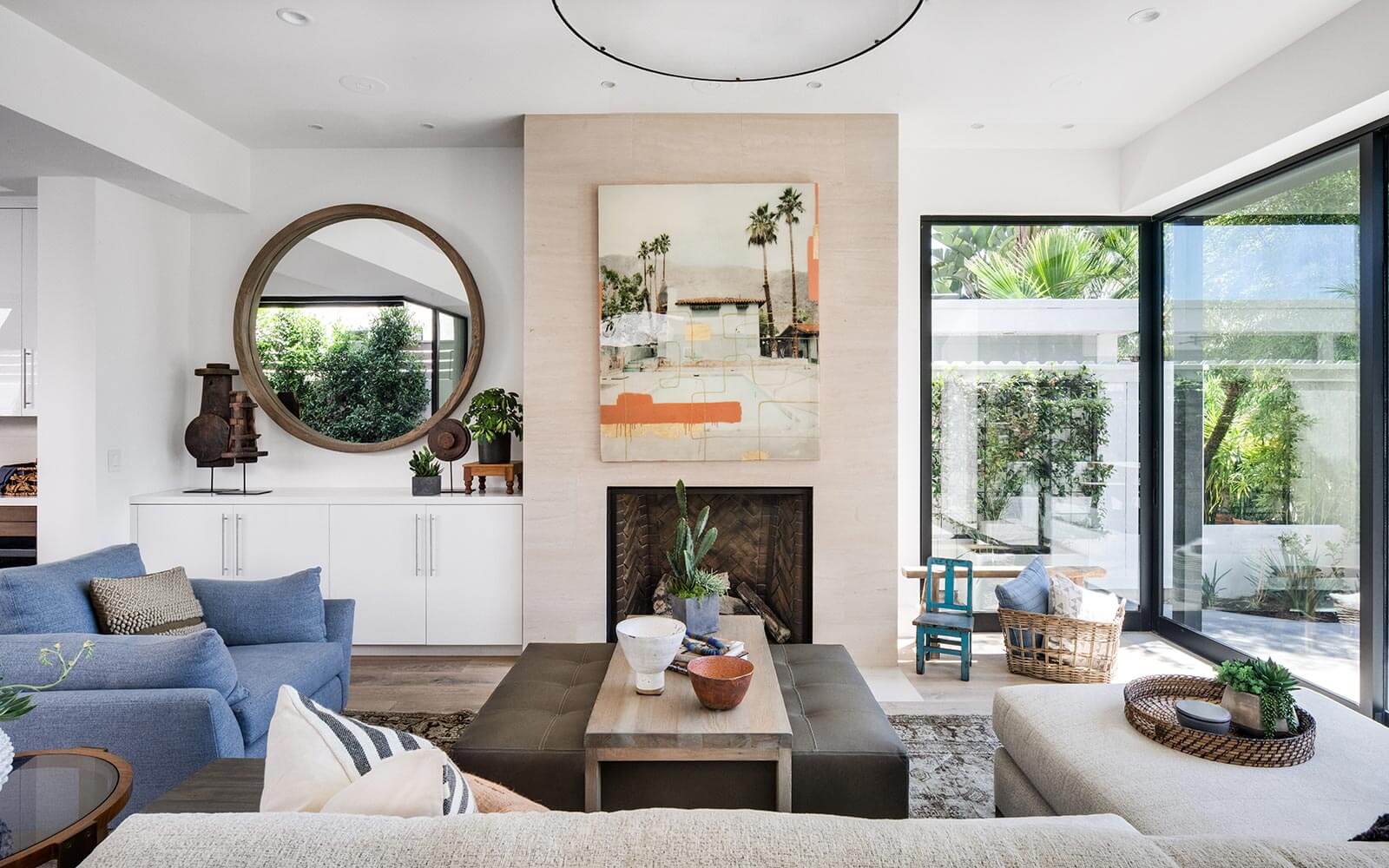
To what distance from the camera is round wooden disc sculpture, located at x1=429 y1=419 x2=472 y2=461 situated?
3.97 meters

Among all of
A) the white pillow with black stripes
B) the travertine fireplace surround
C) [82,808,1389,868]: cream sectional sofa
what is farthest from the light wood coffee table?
the travertine fireplace surround

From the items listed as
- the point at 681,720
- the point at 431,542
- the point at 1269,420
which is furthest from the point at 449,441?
the point at 1269,420

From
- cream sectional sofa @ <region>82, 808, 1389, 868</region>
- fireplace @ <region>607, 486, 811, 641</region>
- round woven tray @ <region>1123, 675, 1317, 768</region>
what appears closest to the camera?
cream sectional sofa @ <region>82, 808, 1389, 868</region>

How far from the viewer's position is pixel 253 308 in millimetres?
4277

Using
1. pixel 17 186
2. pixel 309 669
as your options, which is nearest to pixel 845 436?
pixel 309 669

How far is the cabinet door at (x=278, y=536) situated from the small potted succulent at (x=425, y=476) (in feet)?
1.51

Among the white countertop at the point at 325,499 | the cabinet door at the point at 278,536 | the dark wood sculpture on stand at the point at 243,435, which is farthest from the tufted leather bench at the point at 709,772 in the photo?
the dark wood sculpture on stand at the point at 243,435

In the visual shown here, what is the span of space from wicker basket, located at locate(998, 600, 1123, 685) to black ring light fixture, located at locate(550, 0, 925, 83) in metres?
2.70

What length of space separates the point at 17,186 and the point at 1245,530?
242 inches

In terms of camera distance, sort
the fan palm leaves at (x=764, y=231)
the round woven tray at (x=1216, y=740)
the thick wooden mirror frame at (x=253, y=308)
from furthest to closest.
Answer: the thick wooden mirror frame at (x=253, y=308)
the fan palm leaves at (x=764, y=231)
the round woven tray at (x=1216, y=740)

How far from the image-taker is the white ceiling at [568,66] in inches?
108

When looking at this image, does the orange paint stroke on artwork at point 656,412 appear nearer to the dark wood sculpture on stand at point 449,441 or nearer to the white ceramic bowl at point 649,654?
the dark wood sculpture on stand at point 449,441

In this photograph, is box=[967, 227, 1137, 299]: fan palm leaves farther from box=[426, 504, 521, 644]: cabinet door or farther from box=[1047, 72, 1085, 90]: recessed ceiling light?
box=[426, 504, 521, 644]: cabinet door

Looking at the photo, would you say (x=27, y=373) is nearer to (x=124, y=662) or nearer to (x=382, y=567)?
(x=382, y=567)
